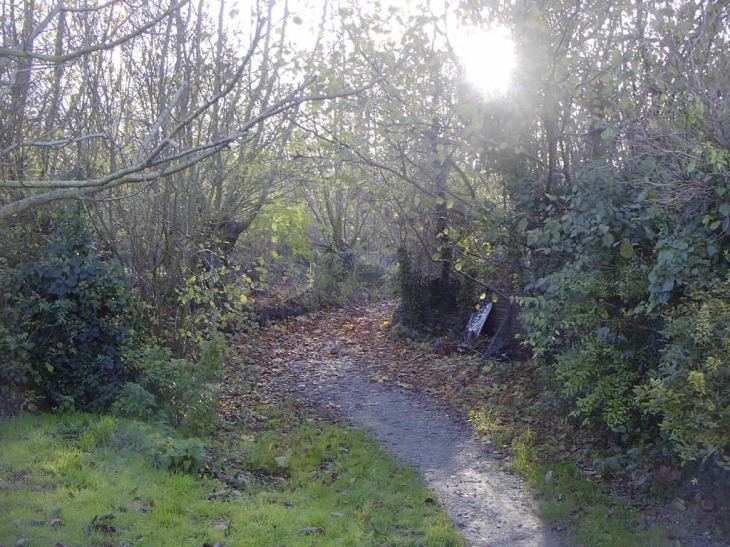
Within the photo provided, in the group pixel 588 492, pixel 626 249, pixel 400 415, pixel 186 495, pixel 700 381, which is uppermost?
pixel 626 249

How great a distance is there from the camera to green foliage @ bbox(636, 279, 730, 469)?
4934 millimetres

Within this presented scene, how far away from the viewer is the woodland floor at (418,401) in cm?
655

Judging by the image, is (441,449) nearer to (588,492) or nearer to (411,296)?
(588,492)

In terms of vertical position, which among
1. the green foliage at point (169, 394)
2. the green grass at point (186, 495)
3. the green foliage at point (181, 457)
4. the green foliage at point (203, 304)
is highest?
the green foliage at point (203, 304)

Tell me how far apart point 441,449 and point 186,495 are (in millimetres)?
3482

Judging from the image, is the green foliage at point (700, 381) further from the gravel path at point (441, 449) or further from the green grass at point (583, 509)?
the gravel path at point (441, 449)

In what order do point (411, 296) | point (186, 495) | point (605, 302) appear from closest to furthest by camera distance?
point (186, 495) → point (605, 302) → point (411, 296)

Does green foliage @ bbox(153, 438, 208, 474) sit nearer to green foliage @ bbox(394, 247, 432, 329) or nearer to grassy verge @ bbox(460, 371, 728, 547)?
grassy verge @ bbox(460, 371, 728, 547)

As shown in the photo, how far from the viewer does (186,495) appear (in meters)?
5.98

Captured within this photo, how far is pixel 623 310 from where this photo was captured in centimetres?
694

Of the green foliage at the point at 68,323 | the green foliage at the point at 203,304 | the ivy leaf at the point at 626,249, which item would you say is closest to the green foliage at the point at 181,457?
the green foliage at the point at 68,323

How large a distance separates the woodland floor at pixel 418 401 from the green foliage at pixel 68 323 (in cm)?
191

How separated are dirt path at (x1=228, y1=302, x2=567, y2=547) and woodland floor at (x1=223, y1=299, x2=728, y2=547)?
0.01 metres

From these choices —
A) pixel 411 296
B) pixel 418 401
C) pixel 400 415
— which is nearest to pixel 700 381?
pixel 400 415
